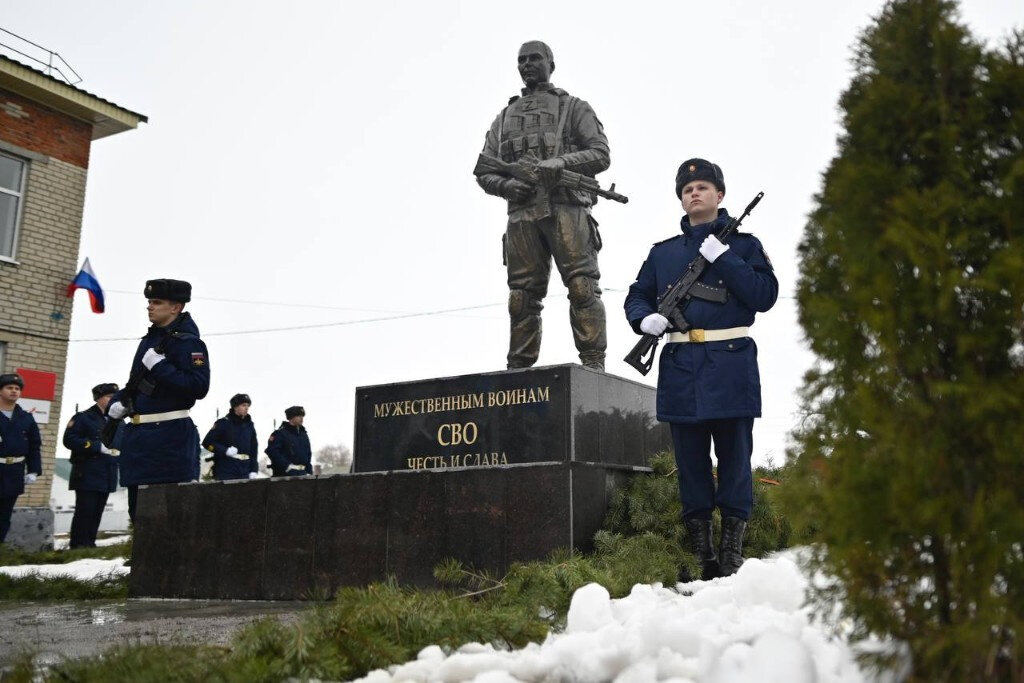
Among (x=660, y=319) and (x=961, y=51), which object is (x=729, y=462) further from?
(x=961, y=51)

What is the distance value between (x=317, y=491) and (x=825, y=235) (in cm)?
444

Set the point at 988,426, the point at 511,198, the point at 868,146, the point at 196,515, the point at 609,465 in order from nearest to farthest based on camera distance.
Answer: the point at 988,426 < the point at 868,146 < the point at 609,465 < the point at 196,515 < the point at 511,198

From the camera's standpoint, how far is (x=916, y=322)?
1787 millimetres

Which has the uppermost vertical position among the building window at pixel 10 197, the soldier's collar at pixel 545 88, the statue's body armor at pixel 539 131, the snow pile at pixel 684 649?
the building window at pixel 10 197

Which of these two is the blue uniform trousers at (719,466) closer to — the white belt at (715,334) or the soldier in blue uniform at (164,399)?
the white belt at (715,334)

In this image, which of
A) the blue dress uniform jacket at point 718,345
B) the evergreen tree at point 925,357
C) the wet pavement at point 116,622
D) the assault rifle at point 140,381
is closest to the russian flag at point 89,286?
the assault rifle at point 140,381

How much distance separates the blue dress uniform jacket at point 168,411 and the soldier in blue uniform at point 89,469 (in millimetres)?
4818

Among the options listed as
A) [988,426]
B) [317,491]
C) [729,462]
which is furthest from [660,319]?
[988,426]

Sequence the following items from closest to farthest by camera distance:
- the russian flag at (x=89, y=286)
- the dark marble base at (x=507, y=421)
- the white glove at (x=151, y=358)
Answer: the dark marble base at (x=507, y=421) < the white glove at (x=151, y=358) < the russian flag at (x=89, y=286)

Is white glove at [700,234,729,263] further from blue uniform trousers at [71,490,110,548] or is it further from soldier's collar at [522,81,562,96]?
blue uniform trousers at [71,490,110,548]

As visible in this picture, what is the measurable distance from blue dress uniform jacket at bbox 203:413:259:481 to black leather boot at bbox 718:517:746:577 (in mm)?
9536

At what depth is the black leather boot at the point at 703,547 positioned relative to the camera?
453 cm

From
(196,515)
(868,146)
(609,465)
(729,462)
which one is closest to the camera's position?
(868,146)

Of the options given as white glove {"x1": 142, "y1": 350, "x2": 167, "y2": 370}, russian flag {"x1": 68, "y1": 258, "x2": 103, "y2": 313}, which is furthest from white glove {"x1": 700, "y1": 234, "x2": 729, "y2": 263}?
russian flag {"x1": 68, "y1": 258, "x2": 103, "y2": 313}
